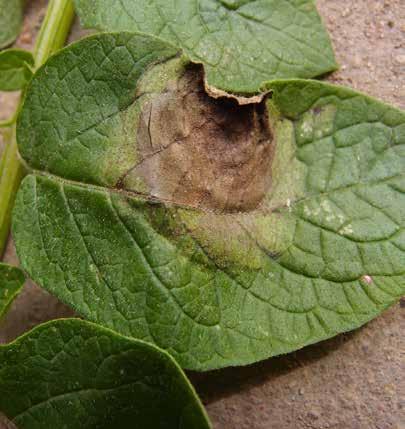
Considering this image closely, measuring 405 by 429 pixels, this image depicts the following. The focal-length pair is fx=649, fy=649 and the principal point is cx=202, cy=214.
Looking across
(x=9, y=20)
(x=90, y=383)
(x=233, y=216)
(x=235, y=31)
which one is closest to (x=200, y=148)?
(x=233, y=216)

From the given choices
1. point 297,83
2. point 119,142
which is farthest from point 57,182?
point 297,83

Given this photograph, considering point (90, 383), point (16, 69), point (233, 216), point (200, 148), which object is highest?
point (16, 69)

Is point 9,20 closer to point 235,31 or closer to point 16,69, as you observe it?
point 16,69

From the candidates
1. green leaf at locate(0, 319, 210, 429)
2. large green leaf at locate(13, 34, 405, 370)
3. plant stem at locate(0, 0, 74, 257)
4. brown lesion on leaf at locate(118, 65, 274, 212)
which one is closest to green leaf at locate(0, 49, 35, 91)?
plant stem at locate(0, 0, 74, 257)

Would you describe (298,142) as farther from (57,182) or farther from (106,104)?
A: (57,182)

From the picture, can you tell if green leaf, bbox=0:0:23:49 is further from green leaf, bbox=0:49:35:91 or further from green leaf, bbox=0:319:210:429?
green leaf, bbox=0:319:210:429
